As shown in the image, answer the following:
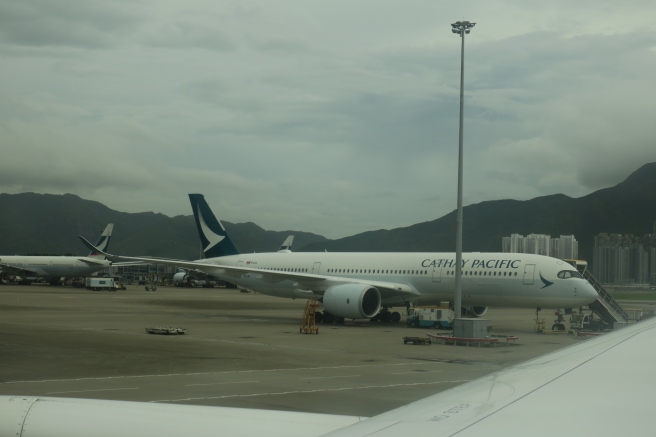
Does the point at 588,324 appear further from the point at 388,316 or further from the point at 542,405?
the point at 542,405

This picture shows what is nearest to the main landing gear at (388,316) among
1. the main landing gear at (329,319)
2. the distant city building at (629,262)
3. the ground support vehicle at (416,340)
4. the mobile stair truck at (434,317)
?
the main landing gear at (329,319)

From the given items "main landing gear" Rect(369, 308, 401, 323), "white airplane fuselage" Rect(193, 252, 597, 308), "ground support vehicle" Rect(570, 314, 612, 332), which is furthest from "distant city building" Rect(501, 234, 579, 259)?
"white airplane fuselage" Rect(193, 252, 597, 308)

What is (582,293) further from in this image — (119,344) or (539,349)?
(119,344)

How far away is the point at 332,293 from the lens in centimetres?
3139

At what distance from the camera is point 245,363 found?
1817 cm

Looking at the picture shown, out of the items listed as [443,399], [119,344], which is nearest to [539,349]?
[119,344]

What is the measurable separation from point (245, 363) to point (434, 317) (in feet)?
47.1

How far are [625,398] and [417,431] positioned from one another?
3.13 ft

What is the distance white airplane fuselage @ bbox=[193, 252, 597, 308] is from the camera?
94.5ft

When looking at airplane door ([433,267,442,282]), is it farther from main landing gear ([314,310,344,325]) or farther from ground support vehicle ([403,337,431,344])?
ground support vehicle ([403,337,431,344])

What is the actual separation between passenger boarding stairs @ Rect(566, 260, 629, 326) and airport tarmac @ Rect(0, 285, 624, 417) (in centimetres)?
309

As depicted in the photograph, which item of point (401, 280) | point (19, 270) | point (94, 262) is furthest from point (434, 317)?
point (19, 270)

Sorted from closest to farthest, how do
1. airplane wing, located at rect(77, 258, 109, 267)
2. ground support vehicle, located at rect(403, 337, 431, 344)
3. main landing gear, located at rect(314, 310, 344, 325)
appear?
ground support vehicle, located at rect(403, 337, 431, 344), main landing gear, located at rect(314, 310, 344, 325), airplane wing, located at rect(77, 258, 109, 267)

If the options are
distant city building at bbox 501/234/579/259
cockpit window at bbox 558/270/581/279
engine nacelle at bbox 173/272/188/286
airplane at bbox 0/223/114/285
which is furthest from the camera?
engine nacelle at bbox 173/272/188/286
